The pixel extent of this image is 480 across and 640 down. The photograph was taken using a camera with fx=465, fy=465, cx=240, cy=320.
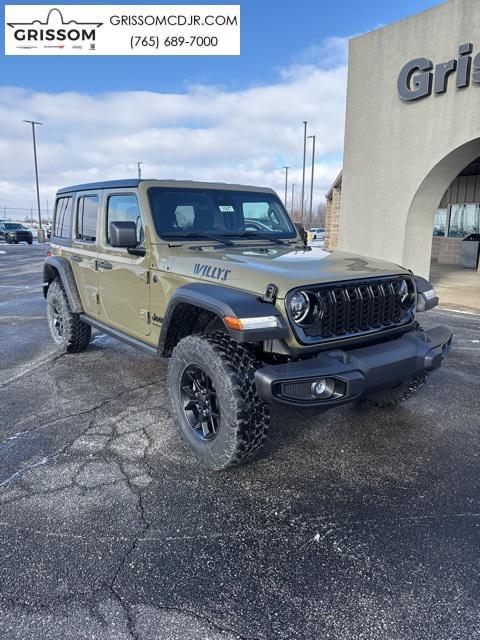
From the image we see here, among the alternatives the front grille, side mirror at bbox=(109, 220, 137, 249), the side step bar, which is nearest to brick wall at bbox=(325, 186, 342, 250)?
the side step bar

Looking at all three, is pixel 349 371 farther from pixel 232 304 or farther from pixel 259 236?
pixel 259 236

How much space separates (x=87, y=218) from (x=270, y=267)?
2799mm

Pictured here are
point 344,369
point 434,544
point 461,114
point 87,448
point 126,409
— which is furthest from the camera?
point 461,114

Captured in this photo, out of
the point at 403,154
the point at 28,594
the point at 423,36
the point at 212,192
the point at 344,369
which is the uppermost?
the point at 423,36

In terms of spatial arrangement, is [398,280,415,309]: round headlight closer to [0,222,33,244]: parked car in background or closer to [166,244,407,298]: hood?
[166,244,407,298]: hood

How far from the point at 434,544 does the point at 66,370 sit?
4071 mm

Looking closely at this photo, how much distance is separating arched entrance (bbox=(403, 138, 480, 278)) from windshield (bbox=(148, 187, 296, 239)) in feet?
19.5

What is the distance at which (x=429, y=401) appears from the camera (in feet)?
14.1

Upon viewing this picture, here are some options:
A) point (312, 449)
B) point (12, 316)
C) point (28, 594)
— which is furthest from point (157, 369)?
point (12, 316)

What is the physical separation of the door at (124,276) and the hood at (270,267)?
0.44 m

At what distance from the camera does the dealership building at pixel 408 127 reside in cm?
864

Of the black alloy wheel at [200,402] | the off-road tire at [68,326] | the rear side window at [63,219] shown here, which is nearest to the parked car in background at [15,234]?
the rear side window at [63,219]

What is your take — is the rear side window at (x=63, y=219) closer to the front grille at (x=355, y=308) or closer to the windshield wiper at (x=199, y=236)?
the windshield wiper at (x=199, y=236)

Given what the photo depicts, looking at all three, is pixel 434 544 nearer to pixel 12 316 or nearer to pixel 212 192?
pixel 212 192
